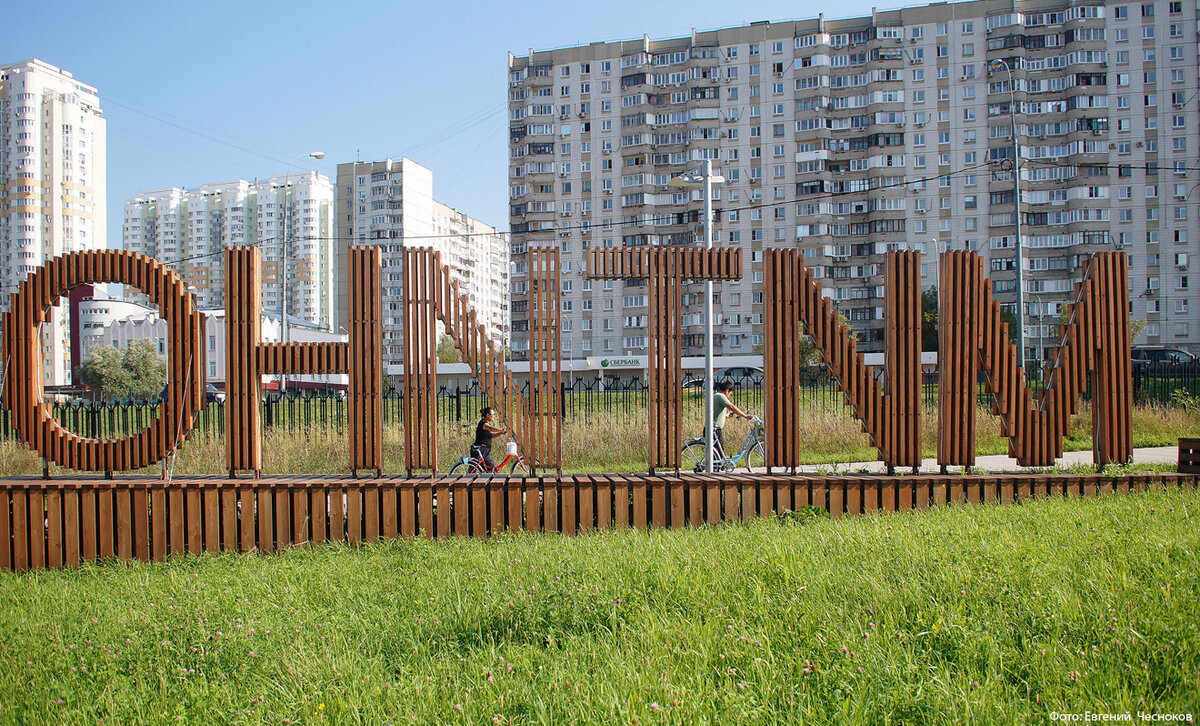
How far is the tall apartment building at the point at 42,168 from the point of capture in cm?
8225

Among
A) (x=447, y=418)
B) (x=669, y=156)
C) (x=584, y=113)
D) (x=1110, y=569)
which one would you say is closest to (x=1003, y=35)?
(x=669, y=156)

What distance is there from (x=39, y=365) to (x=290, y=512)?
399cm

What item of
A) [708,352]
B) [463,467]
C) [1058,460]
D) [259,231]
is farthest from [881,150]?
[259,231]

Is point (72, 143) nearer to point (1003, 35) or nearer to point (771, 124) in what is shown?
point (771, 124)

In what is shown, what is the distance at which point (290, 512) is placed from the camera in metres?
8.17

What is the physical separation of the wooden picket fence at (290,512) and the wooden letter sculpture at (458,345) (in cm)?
142

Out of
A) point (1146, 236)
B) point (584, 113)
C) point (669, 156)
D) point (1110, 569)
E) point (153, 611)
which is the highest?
point (584, 113)

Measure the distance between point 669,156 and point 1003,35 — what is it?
24.9 m

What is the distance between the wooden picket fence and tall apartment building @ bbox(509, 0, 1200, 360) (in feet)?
160

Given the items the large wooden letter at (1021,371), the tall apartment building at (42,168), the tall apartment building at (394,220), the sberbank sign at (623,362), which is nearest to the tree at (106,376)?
the tall apartment building at (394,220)

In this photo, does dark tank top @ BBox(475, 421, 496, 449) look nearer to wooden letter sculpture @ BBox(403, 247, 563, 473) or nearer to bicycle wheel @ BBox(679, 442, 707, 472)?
wooden letter sculpture @ BBox(403, 247, 563, 473)

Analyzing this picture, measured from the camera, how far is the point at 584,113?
64625 mm

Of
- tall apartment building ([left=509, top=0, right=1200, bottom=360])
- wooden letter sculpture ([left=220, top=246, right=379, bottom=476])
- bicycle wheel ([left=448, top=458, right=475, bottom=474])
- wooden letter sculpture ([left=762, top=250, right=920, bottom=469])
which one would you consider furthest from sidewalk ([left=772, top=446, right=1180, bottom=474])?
tall apartment building ([left=509, top=0, right=1200, bottom=360])

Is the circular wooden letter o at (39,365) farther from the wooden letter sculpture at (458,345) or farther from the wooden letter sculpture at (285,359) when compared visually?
the wooden letter sculpture at (458,345)
